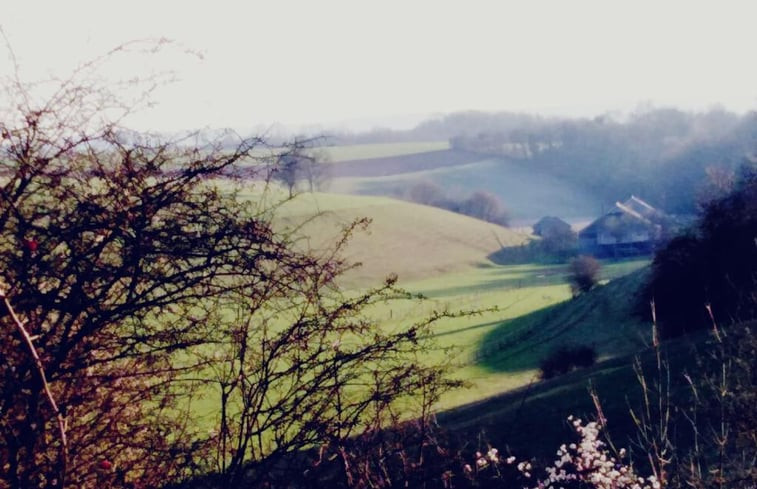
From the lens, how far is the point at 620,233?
58688 mm

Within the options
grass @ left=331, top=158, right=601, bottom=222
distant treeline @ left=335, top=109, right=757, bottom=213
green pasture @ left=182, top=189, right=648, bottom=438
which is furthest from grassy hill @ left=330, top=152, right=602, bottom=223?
green pasture @ left=182, top=189, right=648, bottom=438

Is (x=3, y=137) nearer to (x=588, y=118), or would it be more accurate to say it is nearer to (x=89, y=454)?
(x=89, y=454)

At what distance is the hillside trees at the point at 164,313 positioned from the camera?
3771 mm

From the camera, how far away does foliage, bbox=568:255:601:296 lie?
4625 centimetres

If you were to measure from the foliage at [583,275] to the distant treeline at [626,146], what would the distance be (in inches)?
842

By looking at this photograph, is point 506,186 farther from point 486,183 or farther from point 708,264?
point 708,264

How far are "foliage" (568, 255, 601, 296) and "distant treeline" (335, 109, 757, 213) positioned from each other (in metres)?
21.4

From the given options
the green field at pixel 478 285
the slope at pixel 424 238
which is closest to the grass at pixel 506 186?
the slope at pixel 424 238

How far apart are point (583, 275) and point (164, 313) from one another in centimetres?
4422

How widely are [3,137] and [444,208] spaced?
7455 cm

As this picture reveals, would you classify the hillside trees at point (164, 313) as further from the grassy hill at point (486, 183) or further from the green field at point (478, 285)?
the grassy hill at point (486, 183)

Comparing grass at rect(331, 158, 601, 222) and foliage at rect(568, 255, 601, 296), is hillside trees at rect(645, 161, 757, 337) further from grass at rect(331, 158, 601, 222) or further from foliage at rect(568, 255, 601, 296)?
grass at rect(331, 158, 601, 222)

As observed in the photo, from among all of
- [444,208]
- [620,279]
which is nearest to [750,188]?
[620,279]

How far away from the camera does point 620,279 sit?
4403cm
